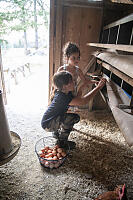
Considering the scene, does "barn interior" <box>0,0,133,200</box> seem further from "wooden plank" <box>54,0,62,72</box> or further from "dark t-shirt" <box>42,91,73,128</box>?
"dark t-shirt" <box>42,91,73,128</box>

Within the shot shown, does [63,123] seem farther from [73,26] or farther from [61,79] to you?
[73,26]

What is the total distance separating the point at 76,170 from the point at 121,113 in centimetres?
75

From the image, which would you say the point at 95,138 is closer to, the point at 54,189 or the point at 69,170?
the point at 69,170

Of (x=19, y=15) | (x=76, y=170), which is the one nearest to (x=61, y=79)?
(x=76, y=170)

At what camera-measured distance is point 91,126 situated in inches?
84.1

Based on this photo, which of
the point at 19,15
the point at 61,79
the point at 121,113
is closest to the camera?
the point at 121,113

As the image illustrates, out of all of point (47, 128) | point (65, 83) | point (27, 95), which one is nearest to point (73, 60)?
point (65, 83)

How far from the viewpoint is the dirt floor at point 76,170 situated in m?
1.17

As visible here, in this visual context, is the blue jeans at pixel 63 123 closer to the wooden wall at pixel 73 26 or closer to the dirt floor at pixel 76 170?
the dirt floor at pixel 76 170

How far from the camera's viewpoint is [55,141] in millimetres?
1686

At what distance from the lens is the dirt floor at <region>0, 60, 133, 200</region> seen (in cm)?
117

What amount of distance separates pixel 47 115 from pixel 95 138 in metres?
0.76

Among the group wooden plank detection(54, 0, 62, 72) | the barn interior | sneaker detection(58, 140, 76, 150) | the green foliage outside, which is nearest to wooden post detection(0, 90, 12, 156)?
the barn interior

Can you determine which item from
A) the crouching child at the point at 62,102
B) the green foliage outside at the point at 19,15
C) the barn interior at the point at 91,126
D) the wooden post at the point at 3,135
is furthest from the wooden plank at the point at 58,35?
the green foliage outside at the point at 19,15
